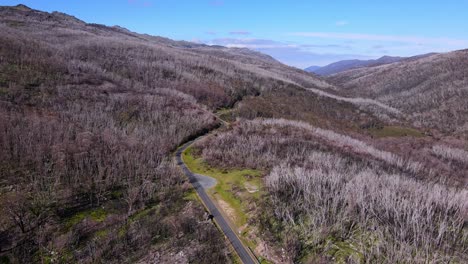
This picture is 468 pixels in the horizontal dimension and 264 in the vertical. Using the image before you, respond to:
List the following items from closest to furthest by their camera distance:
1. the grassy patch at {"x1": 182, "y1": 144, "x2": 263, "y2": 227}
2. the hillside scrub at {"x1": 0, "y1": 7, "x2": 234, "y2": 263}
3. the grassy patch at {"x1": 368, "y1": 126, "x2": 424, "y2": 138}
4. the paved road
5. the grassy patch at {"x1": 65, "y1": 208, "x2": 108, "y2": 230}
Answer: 1. the paved road
2. the hillside scrub at {"x1": 0, "y1": 7, "x2": 234, "y2": 263}
3. the grassy patch at {"x1": 65, "y1": 208, "x2": 108, "y2": 230}
4. the grassy patch at {"x1": 182, "y1": 144, "x2": 263, "y2": 227}
5. the grassy patch at {"x1": 368, "y1": 126, "x2": 424, "y2": 138}

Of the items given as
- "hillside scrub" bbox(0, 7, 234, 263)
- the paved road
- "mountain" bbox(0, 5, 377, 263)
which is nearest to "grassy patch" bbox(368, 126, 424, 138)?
"mountain" bbox(0, 5, 377, 263)

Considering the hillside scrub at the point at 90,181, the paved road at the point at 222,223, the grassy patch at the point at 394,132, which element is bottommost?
the grassy patch at the point at 394,132

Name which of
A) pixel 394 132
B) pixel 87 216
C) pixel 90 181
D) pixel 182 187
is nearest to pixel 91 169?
pixel 90 181

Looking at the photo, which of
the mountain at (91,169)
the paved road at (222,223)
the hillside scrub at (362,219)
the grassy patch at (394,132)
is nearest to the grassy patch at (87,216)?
the mountain at (91,169)

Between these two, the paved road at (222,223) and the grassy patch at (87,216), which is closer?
the paved road at (222,223)

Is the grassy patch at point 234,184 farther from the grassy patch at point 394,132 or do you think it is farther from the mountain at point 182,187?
the grassy patch at point 394,132

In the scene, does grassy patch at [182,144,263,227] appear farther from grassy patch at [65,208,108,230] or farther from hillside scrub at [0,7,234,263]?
grassy patch at [65,208,108,230]

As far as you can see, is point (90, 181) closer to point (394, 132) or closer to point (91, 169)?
point (91, 169)
